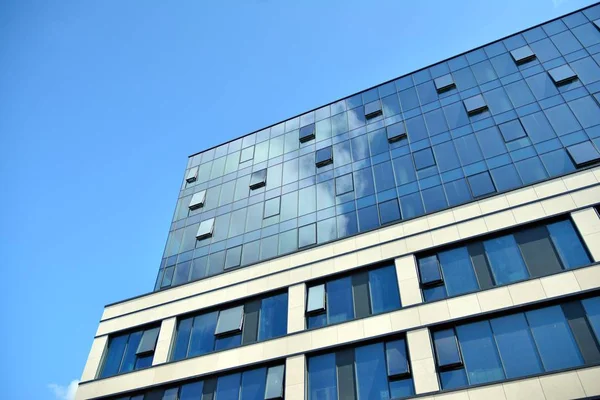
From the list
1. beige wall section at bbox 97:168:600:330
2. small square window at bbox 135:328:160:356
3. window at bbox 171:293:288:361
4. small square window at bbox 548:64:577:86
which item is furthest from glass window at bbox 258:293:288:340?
small square window at bbox 548:64:577:86

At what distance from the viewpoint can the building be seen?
18844 mm

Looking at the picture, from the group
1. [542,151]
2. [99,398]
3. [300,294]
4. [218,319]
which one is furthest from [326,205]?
[99,398]

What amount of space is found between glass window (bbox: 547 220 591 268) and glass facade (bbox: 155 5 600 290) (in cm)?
387

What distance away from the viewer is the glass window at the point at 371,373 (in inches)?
766

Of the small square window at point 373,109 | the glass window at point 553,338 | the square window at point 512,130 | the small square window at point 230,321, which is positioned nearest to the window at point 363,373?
the small square window at point 230,321

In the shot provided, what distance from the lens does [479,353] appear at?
18.7 metres

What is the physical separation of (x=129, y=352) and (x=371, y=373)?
46.9ft

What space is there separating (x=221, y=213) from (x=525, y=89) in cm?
2089

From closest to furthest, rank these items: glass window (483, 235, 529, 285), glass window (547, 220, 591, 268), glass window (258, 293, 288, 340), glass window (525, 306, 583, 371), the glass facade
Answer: glass window (525, 306, 583, 371)
glass window (547, 220, 591, 268)
glass window (483, 235, 529, 285)
glass window (258, 293, 288, 340)
the glass facade

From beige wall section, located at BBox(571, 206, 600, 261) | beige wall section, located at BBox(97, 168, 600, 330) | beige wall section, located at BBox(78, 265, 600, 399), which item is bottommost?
beige wall section, located at BBox(78, 265, 600, 399)

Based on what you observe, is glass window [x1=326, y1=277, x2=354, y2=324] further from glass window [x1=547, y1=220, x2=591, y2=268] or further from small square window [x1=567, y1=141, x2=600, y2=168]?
small square window [x1=567, y1=141, x2=600, y2=168]

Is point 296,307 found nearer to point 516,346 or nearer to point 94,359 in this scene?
point 516,346

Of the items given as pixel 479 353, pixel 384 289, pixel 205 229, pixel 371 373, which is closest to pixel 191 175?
pixel 205 229

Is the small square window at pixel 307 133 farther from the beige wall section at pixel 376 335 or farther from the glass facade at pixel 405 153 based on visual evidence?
the beige wall section at pixel 376 335
